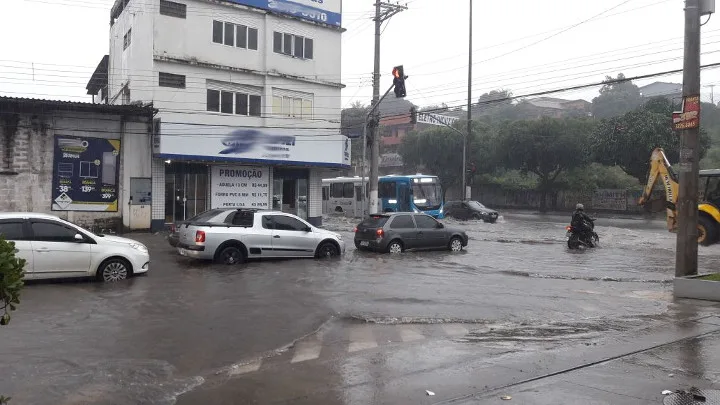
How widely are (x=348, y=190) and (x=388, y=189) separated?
564cm

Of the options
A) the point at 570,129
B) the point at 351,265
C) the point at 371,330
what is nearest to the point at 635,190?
the point at 570,129

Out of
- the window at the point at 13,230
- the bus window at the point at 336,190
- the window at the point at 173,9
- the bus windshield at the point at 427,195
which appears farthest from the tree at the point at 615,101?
the window at the point at 13,230

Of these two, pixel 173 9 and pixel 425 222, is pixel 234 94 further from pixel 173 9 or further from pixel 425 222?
pixel 425 222

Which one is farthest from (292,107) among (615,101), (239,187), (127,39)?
(615,101)

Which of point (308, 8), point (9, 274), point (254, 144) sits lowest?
point (9, 274)

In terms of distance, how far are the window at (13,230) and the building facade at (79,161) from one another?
11.5 meters

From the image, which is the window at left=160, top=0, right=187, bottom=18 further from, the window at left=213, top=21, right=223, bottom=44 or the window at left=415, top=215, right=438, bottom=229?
the window at left=415, top=215, right=438, bottom=229

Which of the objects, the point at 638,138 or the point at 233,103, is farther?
the point at 638,138

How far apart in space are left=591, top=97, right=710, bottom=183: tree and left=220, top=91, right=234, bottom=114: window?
100ft

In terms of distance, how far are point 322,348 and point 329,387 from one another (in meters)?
1.61

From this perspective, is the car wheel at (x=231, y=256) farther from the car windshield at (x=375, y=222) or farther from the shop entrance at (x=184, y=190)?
the shop entrance at (x=184, y=190)

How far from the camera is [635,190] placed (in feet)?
158

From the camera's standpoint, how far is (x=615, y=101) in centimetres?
8681

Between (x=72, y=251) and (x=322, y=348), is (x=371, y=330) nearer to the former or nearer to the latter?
(x=322, y=348)
